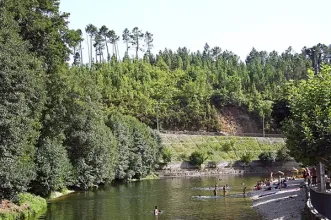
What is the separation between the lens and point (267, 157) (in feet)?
395

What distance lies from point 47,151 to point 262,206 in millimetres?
25689

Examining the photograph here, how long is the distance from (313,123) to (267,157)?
88940mm

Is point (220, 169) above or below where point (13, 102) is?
below

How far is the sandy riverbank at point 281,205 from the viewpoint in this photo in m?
40.8

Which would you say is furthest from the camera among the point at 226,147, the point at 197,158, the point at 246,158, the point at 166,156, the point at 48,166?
the point at 226,147

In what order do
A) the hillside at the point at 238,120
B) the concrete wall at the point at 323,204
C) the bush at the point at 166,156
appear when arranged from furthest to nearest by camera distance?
the hillside at the point at 238,120 → the bush at the point at 166,156 → the concrete wall at the point at 323,204

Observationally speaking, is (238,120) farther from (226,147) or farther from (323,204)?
(323,204)

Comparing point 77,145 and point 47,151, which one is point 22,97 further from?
point 77,145

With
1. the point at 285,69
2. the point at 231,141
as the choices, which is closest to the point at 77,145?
the point at 231,141

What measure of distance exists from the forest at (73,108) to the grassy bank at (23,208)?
1913 mm

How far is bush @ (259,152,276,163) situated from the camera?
395 feet

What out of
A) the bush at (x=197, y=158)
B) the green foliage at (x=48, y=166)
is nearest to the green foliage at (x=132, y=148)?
the bush at (x=197, y=158)

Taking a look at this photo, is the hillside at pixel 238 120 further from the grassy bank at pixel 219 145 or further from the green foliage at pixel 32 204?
the green foliage at pixel 32 204

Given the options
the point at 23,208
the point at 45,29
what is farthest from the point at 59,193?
the point at 45,29
